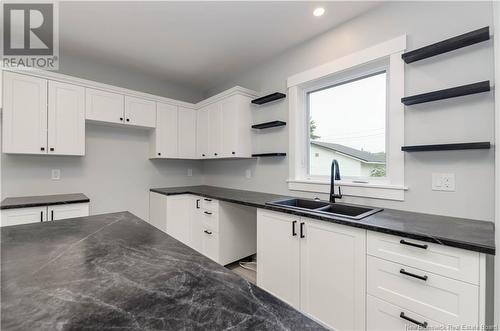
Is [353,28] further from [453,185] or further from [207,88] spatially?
[207,88]

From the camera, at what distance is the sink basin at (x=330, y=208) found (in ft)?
5.71

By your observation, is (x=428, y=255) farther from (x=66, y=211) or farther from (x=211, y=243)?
(x=66, y=211)

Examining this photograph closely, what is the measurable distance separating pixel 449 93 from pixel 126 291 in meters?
2.08

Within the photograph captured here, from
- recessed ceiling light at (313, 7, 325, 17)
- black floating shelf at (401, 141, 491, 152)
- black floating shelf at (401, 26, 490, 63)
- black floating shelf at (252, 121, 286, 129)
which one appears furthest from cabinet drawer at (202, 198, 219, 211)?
black floating shelf at (401, 26, 490, 63)

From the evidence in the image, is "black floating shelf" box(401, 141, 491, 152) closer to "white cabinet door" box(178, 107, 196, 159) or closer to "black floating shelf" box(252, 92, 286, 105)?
"black floating shelf" box(252, 92, 286, 105)

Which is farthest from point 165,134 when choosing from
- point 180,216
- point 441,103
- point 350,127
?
point 441,103

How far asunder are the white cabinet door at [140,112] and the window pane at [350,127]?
2.16 m

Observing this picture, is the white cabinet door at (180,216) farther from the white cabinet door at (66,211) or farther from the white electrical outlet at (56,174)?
the white electrical outlet at (56,174)

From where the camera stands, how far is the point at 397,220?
149cm

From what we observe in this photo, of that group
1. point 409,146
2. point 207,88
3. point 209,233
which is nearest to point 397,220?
point 409,146

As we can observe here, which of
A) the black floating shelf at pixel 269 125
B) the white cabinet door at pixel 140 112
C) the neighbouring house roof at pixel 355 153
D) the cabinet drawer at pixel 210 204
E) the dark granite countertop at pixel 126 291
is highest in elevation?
the white cabinet door at pixel 140 112

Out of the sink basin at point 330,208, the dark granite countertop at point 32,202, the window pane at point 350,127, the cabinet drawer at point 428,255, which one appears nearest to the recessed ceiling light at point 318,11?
the window pane at point 350,127

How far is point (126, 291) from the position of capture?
652 millimetres

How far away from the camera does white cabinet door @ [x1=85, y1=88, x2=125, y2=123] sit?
2.69m
